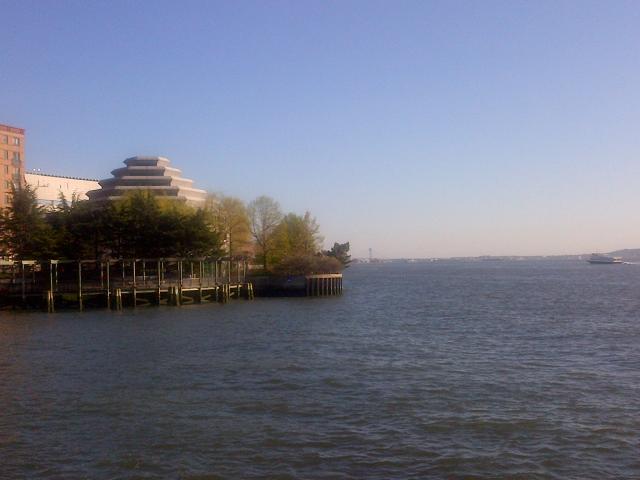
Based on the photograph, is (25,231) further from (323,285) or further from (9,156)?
(9,156)

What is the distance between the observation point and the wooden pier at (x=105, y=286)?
176 ft

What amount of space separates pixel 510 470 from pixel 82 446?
33.2 ft

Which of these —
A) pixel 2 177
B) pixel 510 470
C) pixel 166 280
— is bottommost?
pixel 510 470

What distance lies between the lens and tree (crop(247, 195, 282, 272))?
90000mm

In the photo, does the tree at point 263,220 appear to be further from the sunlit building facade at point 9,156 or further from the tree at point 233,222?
the sunlit building facade at point 9,156

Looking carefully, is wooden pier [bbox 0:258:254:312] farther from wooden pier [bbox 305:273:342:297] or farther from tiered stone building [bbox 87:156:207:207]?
tiered stone building [bbox 87:156:207:207]

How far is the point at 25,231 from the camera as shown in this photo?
202 feet

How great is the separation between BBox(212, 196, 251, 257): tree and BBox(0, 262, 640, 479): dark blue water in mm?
44613

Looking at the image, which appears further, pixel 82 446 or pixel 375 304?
pixel 375 304

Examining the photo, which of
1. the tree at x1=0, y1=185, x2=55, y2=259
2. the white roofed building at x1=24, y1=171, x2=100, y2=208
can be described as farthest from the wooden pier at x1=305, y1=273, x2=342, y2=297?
the white roofed building at x1=24, y1=171, x2=100, y2=208

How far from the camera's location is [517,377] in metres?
24.1

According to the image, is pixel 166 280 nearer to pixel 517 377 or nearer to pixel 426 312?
pixel 426 312

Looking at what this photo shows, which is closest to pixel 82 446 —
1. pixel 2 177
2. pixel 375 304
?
pixel 375 304

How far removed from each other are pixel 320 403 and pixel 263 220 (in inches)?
2809
